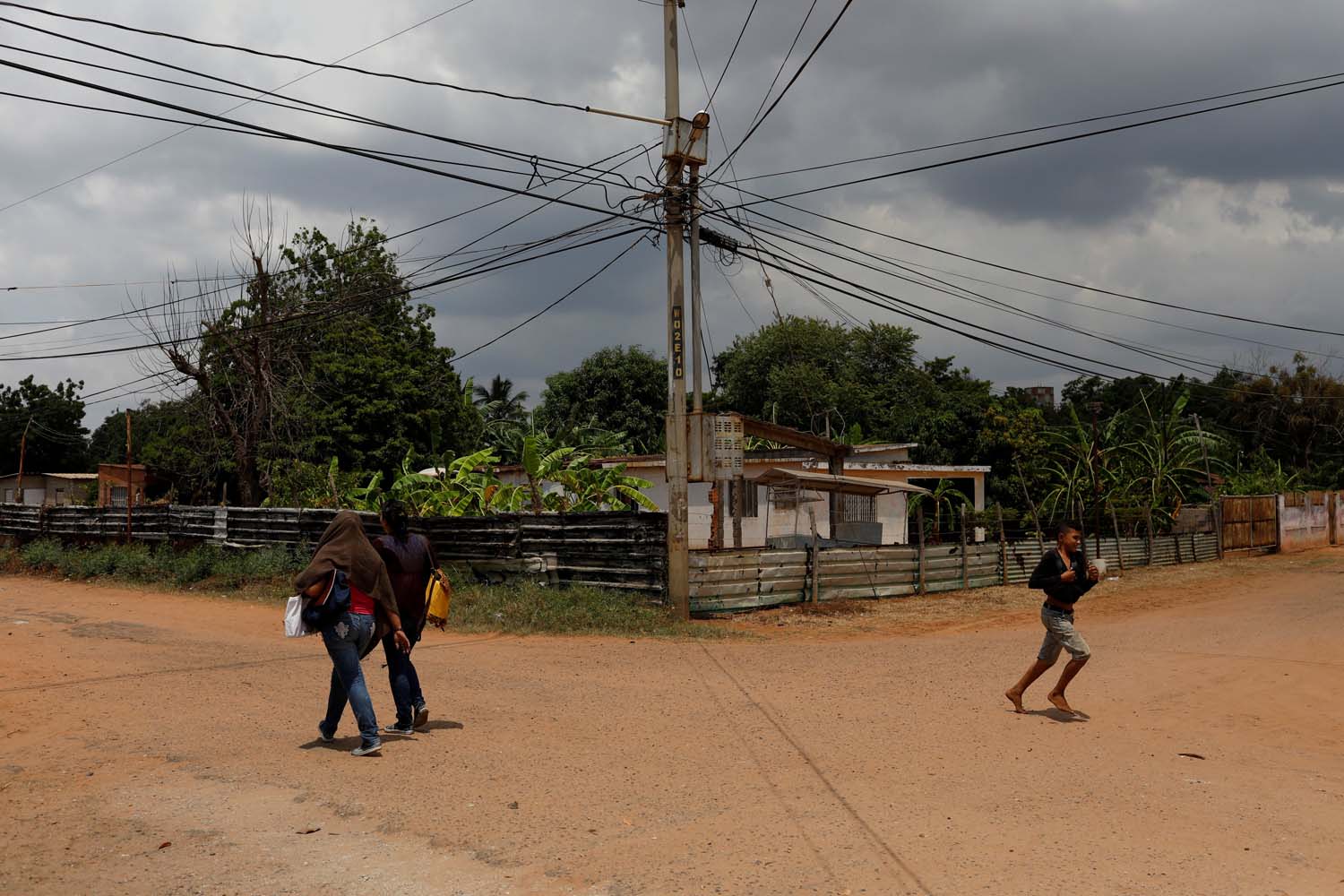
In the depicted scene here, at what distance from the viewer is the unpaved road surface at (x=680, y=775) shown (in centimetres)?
485

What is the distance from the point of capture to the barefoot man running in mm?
8336

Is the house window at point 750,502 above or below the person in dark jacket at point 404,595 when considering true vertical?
above

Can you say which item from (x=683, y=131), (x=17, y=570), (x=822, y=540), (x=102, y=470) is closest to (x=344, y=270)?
(x=102, y=470)

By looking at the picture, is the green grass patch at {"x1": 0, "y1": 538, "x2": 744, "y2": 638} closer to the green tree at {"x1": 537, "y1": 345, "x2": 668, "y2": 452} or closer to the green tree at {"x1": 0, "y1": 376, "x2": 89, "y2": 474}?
the green tree at {"x1": 537, "y1": 345, "x2": 668, "y2": 452}

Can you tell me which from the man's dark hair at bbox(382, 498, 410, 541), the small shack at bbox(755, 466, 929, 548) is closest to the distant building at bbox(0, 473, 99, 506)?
the small shack at bbox(755, 466, 929, 548)

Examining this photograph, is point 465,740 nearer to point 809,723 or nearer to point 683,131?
point 809,723

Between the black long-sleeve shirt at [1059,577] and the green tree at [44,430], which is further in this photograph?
the green tree at [44,430]

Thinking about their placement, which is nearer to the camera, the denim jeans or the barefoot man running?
the denim jeans

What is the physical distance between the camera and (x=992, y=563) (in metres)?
20.3

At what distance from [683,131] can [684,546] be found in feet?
19.8

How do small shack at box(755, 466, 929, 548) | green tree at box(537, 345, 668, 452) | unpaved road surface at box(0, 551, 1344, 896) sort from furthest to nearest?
1. green tree at box(537, 345, 668, 452)
2. small shack at box(755, 466, 929, 548)
3. unpaved road surface at box(0, 551, 1344, 896)

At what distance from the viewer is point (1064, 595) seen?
837 centimetres

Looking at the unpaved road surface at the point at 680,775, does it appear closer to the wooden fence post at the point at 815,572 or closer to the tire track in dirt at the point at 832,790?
the tire track in dirt at the point at 832,790

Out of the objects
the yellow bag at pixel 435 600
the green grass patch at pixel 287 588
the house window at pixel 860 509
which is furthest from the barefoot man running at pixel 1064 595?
the house window at pixel 860 509
